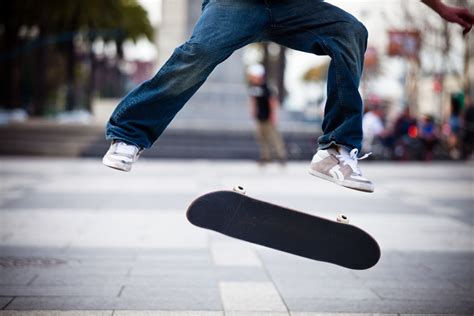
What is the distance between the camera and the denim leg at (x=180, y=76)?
3268mm

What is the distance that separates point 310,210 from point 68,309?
5019mm

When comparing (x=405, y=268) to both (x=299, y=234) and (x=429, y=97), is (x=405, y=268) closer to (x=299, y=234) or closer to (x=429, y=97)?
(x=299, y=234)

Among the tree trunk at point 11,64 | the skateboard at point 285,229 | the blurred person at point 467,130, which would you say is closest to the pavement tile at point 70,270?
the skateboard at point 285,229

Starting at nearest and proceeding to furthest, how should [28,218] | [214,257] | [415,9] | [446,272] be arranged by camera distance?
[446,272] → [214,257] → [28,218] → [415,9]

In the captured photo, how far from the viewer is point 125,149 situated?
327 centimetres

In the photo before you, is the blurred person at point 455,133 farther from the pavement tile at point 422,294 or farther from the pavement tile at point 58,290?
the pavement tile at point 58,290

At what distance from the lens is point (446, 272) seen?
4801 millimetres

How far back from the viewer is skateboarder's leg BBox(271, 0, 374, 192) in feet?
11.2

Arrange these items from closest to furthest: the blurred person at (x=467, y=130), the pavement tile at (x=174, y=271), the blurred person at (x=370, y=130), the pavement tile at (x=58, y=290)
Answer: the pavement tile at (x=58, y=290)
the pavement tile at (x=174, y=271)
the blurred person at (x=370, y=130)
the blurred person at (x=467, y=130)

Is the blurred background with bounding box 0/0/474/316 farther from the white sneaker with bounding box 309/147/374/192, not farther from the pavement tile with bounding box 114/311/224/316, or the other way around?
the white sneaker with bounding box 309/147/374/192

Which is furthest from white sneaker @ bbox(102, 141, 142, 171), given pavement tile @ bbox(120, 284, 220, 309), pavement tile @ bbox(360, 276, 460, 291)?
pavement tile @ bbox(360, 276, 460, 291)

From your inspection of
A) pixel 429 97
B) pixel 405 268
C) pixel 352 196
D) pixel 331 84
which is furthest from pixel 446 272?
pixel 429 97

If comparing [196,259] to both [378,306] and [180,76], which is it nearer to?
[378,306]

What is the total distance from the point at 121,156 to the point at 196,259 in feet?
6.74
